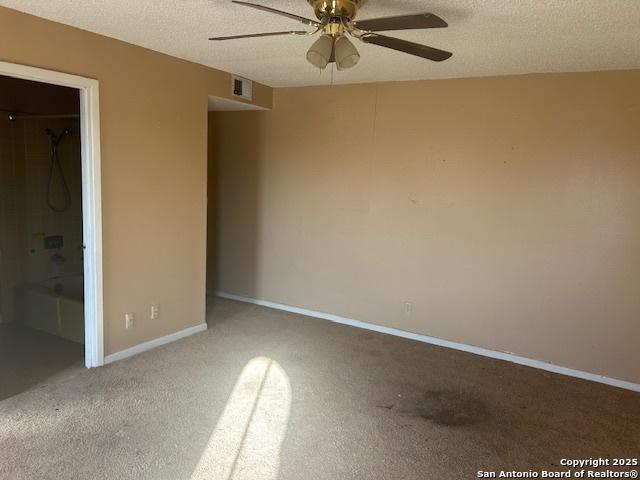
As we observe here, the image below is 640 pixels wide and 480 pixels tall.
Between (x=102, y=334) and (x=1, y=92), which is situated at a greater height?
(x=1, y=92)

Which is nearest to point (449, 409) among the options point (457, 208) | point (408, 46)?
point (457, 208)

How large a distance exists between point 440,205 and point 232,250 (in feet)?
7.68

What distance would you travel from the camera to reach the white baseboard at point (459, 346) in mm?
3432

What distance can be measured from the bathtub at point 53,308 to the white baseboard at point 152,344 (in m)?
0.51

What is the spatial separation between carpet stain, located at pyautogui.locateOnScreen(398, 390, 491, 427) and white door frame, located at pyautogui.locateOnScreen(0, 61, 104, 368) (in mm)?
2127

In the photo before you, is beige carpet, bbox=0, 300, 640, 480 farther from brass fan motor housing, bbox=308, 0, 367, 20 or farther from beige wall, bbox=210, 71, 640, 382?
brass fan motor housing, bbox=308, 0, 367, 20

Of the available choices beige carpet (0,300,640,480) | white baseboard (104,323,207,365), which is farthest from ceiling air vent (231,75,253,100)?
beige carpet (0,300,640,480)

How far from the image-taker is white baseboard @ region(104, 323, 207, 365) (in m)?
3.39

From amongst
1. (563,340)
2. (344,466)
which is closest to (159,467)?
(344,466)

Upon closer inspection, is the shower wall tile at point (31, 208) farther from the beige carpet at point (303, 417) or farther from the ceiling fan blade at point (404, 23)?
the ceiling fan blade at point (404, 23)

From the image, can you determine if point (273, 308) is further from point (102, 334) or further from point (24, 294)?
point (24, 294)

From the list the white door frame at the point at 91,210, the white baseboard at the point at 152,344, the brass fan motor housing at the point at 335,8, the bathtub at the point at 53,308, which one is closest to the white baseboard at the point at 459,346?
the white baseboard at the point at 152,344

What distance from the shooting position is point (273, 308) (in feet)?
16.0

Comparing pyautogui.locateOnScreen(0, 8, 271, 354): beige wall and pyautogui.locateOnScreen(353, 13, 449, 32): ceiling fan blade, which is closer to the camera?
pyautogui.locateOnScreen(353, 13, 449, 32): ceiling fan blade
